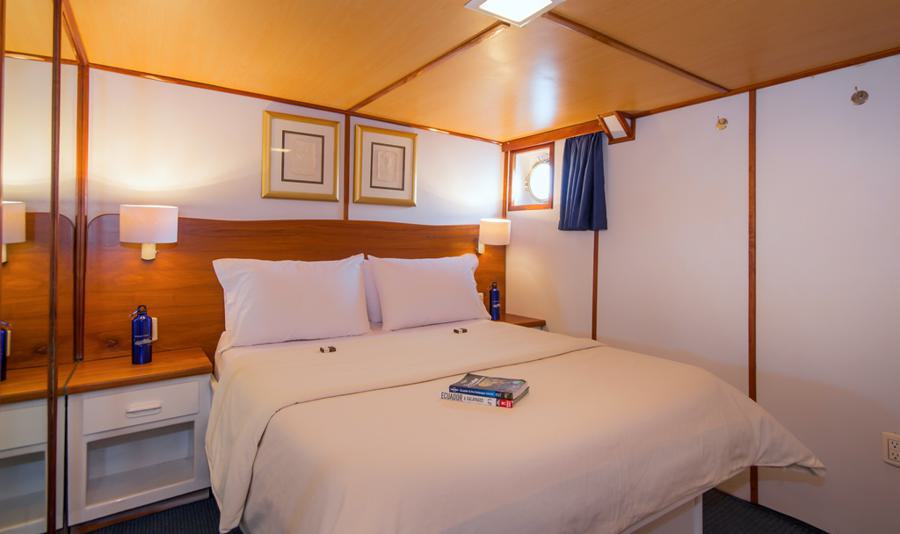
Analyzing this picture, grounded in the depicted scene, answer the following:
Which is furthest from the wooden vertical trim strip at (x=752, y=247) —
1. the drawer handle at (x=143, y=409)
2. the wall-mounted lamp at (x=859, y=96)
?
the drawer handle at (x=143, y=409)

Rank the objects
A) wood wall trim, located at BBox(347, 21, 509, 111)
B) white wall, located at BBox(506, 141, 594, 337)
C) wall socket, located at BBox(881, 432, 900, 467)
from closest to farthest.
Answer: wood wall trim, located at BBox(347, 21, 509, 111) → wall socket, located at BBox(881, 432, 900, 467) → white wall, located at BBox(506, 141, 594, 337)

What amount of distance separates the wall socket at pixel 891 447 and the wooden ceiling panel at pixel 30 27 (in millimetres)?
3378

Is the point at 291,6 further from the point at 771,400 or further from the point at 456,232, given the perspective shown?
the point at 771,400

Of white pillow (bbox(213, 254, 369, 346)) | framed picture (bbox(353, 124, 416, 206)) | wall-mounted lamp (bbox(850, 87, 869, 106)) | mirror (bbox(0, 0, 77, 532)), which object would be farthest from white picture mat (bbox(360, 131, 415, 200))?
wall-mounted lamp (bbox(850, 87, 869, 106))

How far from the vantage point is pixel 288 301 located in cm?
241

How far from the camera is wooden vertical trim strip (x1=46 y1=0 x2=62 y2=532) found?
1627 millimetres

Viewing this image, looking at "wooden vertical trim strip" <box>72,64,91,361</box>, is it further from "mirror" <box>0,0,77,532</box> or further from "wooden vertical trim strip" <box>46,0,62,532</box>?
"wooden vertical trim strip" <box>46,0,62,532</box>

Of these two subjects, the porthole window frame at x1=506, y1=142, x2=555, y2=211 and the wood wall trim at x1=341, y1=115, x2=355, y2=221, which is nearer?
the wood wall trim at x1=341, y1=115, x2=355, y2=221

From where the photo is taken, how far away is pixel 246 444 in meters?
1.48

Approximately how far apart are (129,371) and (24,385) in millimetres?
406

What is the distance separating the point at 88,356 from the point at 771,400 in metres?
3.49

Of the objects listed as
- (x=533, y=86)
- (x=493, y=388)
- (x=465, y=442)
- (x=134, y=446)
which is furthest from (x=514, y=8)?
(x=134, y=446)

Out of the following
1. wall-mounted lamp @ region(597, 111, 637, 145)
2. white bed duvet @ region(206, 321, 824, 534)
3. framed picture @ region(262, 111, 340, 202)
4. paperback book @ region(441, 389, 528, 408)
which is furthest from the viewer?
wall-mounted lamp @ region(597, 111, 637, 145)

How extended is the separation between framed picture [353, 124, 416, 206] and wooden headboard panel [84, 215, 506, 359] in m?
0.25
